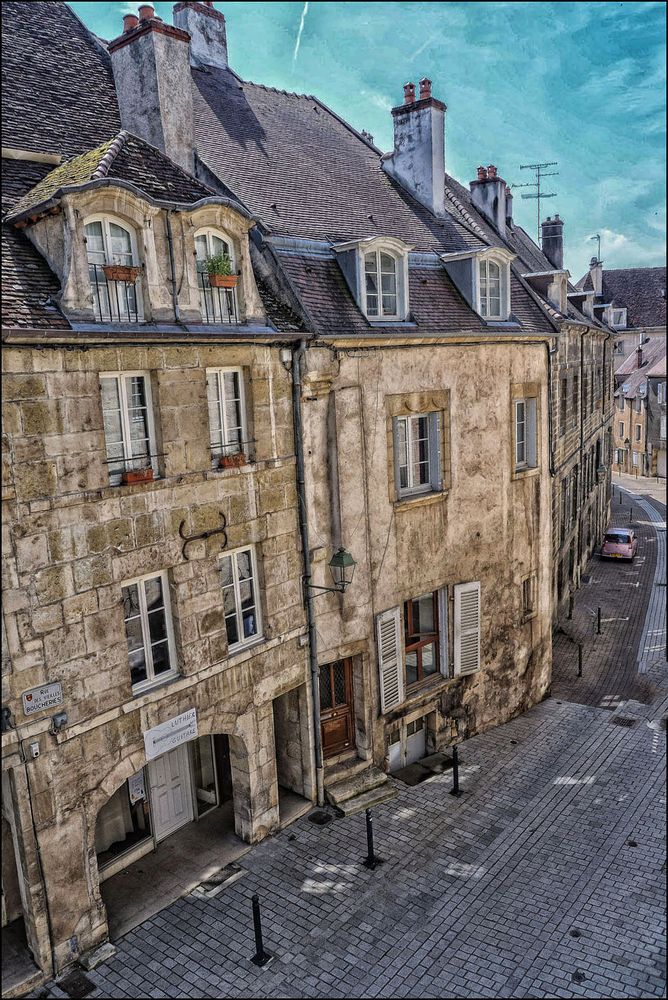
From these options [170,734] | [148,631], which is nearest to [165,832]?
[170,734]

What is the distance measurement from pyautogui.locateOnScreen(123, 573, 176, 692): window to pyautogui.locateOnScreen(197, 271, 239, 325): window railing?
152 inches

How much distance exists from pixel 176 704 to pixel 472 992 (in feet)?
17.4

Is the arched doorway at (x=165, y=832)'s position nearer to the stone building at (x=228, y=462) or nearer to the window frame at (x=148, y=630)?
the stone building at (x=228, y=462)

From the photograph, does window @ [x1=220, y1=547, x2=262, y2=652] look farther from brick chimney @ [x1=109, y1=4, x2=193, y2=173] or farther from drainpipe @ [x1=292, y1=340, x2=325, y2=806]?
brick chimney @ [x1=109, y1=4, x2=193, y2=173]

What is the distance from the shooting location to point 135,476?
400 inches

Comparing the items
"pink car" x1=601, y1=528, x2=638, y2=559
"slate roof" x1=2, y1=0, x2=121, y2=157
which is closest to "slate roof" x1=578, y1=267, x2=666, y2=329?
"pink car" x1=601, y1=528, x2=638, y2=559

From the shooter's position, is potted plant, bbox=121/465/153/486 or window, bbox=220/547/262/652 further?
window, bbox=220/547/262/652

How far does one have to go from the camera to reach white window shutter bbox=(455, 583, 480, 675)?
50.8 ft

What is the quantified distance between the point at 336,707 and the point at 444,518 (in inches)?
162

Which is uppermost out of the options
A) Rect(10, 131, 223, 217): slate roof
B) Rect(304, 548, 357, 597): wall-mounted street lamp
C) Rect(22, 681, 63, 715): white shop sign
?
Rect(10, 131, 223, 217): slate roof

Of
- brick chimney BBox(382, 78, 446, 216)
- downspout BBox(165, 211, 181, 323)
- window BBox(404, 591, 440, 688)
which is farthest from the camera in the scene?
brick chimney BBox(382, 78, 446, 216)

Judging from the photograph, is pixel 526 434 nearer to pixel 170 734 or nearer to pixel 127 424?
pixel 127 424

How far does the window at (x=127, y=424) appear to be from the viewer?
33.1ft

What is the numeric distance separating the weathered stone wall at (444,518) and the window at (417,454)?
1.00ft
